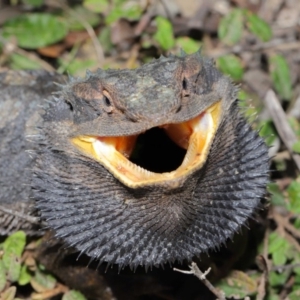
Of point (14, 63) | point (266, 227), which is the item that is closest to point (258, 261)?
point (266, 227)

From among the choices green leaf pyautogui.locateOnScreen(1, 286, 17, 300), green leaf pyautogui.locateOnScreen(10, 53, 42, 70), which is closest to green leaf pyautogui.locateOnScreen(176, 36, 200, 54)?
green leaf pyautogui.locateOnScreen(10, 53, 42, 70)

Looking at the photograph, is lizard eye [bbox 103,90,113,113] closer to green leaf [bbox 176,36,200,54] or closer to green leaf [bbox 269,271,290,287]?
green leaf [bbox 269,271,290,287]

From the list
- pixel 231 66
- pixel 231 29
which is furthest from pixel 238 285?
pixel 231 29

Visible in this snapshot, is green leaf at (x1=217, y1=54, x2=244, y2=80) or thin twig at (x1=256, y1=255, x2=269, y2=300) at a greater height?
green leaf at (x1=217, y1=54, x2=244, y2=80)

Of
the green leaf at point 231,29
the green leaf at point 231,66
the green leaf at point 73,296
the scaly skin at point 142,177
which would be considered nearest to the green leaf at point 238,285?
the scaly skin at point 142,177

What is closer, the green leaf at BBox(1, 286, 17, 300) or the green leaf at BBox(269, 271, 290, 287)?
the green leaf at BBox(1, 286, 17, 300)

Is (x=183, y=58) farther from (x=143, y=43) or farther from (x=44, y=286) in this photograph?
(x=143, y=43)
